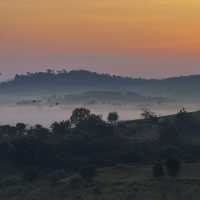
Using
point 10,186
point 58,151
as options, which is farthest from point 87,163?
point 10,186

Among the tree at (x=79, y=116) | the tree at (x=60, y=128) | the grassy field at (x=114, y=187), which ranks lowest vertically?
the grassy field at (x=114, y=187)

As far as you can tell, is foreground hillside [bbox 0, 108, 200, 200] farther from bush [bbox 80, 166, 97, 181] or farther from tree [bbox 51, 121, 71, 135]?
tree [bbox 51, 121, 71, 135]

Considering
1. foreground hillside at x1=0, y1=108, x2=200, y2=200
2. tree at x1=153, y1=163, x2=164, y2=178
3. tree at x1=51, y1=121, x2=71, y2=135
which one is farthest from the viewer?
tree at x1=51, y1=121, x2=71, y2=135

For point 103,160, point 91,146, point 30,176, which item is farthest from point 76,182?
point 91,146

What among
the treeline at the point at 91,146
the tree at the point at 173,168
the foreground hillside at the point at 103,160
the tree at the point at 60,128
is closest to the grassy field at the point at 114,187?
the foreground hillside at the point at 103,160

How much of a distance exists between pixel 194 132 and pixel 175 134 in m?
7.69

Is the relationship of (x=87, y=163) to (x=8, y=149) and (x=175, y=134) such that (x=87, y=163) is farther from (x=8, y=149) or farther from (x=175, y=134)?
(x=175, y=134)

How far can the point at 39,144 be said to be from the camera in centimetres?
8056

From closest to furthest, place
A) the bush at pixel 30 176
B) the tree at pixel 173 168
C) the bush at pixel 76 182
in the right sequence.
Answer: the bush at pixel 76 182
the tree at pixel 173 168
the bush at pixel 30 176

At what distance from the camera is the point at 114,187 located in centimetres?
5522

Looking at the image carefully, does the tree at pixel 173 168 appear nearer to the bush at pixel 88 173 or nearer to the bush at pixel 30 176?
the bush at pixel 88 173

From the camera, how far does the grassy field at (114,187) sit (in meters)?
51.8

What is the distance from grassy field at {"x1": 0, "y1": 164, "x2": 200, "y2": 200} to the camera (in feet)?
170

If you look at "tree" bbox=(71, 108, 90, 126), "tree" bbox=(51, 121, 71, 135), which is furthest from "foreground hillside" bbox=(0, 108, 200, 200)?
"tree" bbox=(51, 121, 71, 135)
